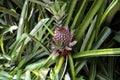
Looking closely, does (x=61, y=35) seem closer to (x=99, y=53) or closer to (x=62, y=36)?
(x=62, y=36)

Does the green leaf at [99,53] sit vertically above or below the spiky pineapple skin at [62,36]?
below

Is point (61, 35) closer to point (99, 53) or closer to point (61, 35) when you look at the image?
point (61, 35)

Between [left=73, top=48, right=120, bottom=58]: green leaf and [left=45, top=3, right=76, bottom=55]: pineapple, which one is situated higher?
[left=45, top=3, right=76, bottom=55]: pineapple

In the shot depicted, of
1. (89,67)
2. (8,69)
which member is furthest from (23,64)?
(89,67)

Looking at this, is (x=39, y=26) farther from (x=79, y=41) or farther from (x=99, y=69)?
(x=99, y=69)

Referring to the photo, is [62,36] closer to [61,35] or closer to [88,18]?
[61,35]

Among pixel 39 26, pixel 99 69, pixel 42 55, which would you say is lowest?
pixel 99 69

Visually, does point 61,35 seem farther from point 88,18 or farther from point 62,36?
point 88,18

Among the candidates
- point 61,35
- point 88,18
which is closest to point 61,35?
point 61,35

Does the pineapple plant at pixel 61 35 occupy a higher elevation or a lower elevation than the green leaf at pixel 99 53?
higher

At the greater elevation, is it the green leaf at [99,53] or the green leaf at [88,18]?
the green leaf at [88,18]

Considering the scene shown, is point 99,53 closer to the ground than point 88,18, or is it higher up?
closer to the ground
